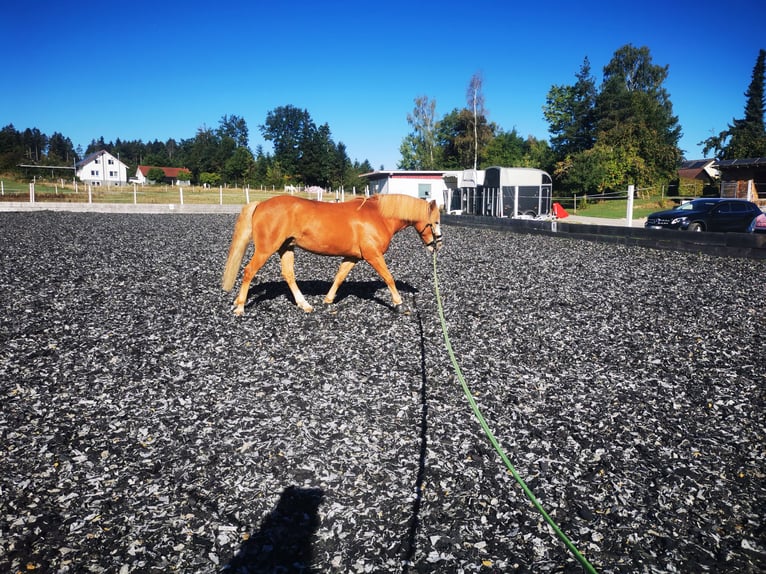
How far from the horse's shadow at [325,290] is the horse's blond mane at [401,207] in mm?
1672

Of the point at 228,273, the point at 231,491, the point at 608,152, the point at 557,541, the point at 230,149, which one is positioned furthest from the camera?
the point at 230,149

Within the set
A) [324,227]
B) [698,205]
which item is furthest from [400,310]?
[698,205]

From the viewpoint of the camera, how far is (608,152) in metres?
49.4

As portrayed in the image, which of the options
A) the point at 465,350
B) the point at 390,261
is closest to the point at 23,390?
the point at 465,350

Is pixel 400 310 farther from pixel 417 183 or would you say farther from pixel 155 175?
pixel 155 175

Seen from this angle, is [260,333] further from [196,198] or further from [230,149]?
[230,149]

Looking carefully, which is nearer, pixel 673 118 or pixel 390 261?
pixel 390 261

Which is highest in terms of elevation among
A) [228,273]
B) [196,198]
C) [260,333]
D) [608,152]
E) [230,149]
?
[230,149]

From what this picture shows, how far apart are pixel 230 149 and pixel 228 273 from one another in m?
102

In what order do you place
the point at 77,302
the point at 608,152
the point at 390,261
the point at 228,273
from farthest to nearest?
the point at 608,152 → the point at 390,261 → the point at 77,302 → the point at 228,273

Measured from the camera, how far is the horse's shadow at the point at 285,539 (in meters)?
2.80

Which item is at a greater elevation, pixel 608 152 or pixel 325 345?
pixel 608 152

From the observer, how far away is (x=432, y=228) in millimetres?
8289

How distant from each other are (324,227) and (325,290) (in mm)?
2492
